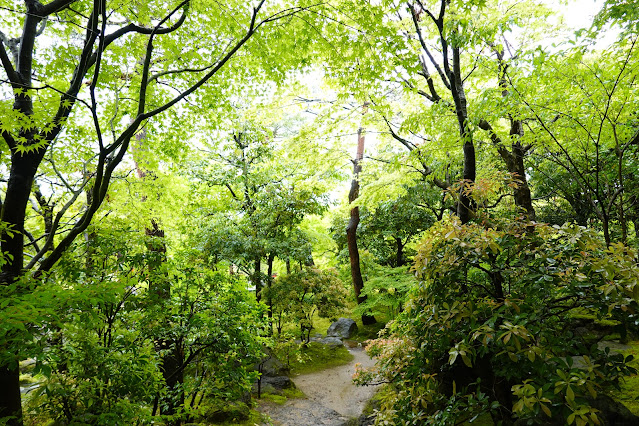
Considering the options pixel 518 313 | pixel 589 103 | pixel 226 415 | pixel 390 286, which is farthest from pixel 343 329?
pixel 518 313

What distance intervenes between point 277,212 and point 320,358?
4740 mm

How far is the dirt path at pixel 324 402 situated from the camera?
20.3 feet

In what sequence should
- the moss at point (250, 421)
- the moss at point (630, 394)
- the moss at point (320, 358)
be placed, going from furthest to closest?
the moss at point (320, 358) → the moss at point (250, 421) → the moss at point (630, 394)

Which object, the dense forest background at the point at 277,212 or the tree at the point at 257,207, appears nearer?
the dense forest background at the point at 277,212

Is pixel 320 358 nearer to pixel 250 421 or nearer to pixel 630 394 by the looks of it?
pixel 250 421

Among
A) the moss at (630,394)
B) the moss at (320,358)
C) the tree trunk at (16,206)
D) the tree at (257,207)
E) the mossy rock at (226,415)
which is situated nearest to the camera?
the moss at (630,394)

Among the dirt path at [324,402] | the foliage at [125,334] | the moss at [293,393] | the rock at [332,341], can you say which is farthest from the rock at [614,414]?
the rock at [332,341]

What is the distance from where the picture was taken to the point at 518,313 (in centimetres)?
205

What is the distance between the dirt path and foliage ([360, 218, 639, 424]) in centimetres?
389

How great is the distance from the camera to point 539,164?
9102 millimetres

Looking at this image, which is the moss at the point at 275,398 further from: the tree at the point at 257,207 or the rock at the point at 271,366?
the tree at the point at 257,207

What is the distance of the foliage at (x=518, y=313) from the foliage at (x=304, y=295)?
5212 mm

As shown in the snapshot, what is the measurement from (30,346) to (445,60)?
14.2ft

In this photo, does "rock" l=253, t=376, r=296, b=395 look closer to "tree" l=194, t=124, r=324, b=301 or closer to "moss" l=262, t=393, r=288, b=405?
"moss" l=262, t=393, r=288, b=405
